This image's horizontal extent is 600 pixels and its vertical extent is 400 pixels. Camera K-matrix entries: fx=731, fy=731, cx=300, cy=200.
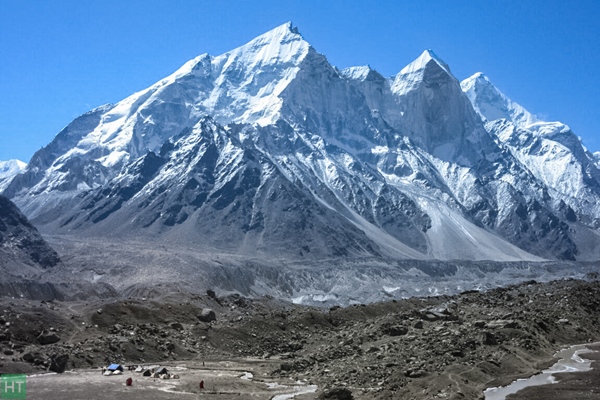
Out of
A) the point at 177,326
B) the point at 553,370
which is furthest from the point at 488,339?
the point at 177,326

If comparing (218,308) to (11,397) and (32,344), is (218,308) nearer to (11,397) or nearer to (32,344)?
(32,344)

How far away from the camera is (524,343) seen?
8812 centimetres

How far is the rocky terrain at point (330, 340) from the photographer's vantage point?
7238 centimetres

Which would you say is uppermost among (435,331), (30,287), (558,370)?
(30,287)

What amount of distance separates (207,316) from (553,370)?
1909 inches

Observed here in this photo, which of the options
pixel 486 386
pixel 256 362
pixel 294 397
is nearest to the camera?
pixel 294 397

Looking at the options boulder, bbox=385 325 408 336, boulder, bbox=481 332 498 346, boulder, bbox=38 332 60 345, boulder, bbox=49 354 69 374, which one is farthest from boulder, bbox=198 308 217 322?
boulder, bbox=481 332 498 346

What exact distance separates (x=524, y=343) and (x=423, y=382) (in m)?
26.2

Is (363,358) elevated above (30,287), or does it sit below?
below

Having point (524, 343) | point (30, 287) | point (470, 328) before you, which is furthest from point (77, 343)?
point (30, 287)

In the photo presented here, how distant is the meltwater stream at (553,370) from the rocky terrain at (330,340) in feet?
3.96

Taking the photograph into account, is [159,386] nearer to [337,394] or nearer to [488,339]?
[337,394]

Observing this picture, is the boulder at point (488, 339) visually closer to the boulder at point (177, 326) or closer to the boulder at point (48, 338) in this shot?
the boulder at point (177, 326)

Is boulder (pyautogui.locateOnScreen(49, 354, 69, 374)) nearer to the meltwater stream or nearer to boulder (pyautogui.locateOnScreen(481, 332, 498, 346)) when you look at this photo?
the meltwater stream
